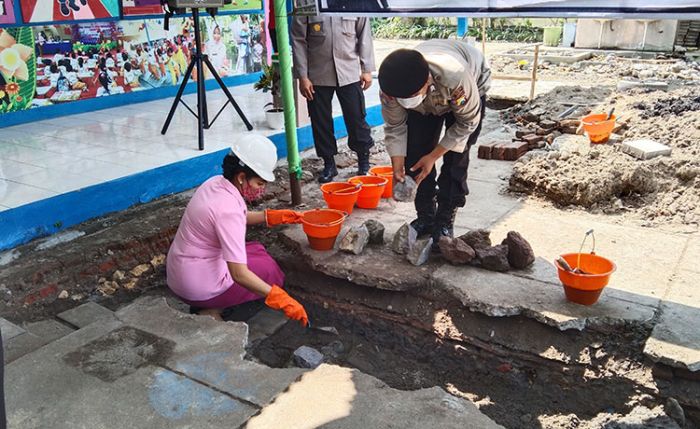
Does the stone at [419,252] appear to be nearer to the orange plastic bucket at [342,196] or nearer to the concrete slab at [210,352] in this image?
the orange plastic bucket at [342,196]

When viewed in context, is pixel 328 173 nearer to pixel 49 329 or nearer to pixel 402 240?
pixel 402 240

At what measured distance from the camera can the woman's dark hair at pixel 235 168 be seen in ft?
10.1

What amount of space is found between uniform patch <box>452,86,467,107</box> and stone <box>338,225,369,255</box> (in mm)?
1128

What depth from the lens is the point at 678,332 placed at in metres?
2.79

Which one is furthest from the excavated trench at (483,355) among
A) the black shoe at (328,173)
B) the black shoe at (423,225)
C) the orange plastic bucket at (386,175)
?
the black shoe at (328,173)

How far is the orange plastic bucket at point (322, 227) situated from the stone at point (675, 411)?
2.06m

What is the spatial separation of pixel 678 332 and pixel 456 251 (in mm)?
1231

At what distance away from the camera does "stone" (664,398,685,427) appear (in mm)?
2592

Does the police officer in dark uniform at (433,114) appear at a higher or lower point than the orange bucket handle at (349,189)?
higher

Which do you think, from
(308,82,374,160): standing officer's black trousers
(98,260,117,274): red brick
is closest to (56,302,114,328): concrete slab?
(98,260,117,274): red brick

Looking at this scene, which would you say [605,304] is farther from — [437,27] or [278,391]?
[437,27]

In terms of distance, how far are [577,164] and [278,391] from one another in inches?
141

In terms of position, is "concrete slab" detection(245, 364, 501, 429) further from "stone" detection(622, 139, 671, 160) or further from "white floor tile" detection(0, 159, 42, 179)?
"stone" detection(622, 139, 671, 160)

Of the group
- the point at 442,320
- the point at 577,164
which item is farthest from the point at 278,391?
the point at 577,164
